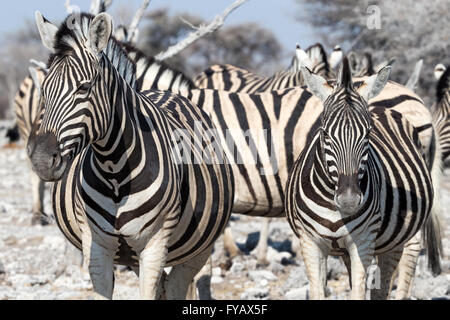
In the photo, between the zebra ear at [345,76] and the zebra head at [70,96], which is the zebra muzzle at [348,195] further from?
the zebra head at [70,96]

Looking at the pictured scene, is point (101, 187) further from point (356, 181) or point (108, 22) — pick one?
point (356, 181)

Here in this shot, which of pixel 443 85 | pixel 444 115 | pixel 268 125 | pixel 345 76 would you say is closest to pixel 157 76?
pixel 268 125

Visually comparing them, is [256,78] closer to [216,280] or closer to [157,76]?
[216,280]

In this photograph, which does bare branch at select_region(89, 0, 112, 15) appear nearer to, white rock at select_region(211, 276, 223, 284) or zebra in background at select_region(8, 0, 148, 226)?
zebra in background at select_region(8, 0, 148, 226)

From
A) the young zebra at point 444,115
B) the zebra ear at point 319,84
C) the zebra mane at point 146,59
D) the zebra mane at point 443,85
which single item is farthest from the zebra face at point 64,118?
the zebra mane at point 443,85

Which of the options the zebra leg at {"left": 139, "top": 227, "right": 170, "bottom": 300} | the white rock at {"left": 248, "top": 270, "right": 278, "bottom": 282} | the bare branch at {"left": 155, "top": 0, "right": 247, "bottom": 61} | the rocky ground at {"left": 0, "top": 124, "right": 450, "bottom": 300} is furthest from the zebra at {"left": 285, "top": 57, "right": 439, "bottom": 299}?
the bare branch at {"left": 155, "top": 0, "right": 247, "bottom": 61}

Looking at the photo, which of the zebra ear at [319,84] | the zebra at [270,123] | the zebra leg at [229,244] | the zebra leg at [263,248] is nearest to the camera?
the zebra ear at [319,84]

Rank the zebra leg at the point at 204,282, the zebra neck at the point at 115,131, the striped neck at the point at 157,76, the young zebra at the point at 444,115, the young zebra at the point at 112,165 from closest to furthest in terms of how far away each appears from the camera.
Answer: the young zebra at the point at 112,165 → the zebra neck at the point at 115,131 → the striped neck at the point at 157,76 → the zebra leg at the point at 204,282 → the young zebra at the point at 444,115

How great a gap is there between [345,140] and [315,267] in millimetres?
841

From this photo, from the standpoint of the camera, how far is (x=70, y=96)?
10.6 feet

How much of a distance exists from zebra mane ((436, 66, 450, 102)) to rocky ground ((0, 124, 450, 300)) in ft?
6.02

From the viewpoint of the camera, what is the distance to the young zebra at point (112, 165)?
3242mm

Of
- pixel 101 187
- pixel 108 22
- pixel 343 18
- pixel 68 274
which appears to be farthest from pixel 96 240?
pixel 343 18

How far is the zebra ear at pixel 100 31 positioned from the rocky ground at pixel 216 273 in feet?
10.1
